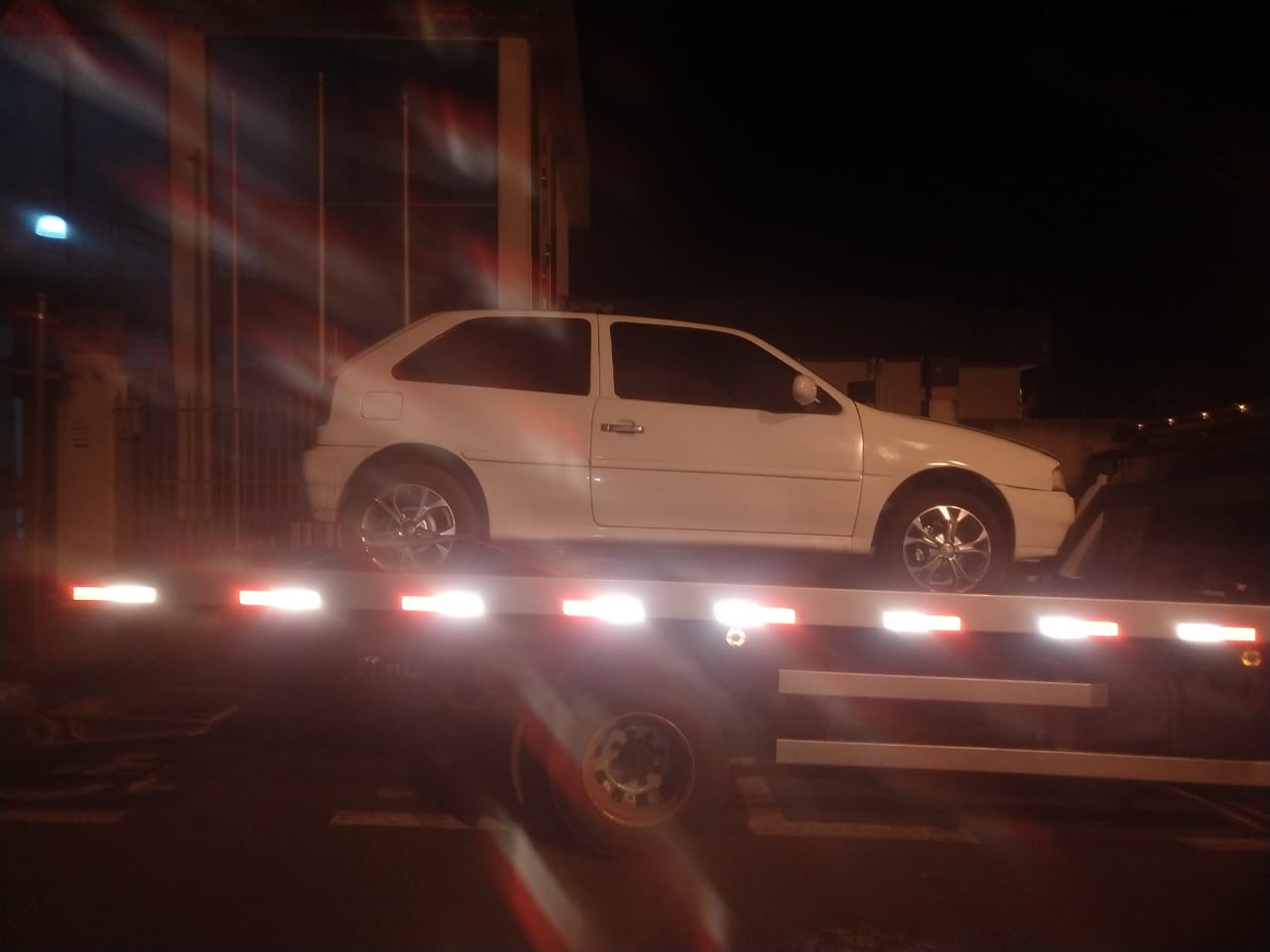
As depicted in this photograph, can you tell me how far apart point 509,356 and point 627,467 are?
984 millimetres

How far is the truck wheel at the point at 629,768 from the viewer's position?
5.03 meters

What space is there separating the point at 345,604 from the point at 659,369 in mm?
2227

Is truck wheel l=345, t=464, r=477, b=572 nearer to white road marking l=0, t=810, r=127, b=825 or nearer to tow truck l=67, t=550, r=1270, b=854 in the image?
tow truck l=67, t=550, r=1270, b=854

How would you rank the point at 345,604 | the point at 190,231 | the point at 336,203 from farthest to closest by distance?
the point at 336,203 → the point at 190,231 → the point at 345,604

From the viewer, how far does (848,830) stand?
18.2ft

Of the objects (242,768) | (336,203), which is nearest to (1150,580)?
(242,768)

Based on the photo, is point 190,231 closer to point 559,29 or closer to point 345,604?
point 559,29

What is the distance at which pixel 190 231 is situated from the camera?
11.0m

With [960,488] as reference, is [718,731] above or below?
below

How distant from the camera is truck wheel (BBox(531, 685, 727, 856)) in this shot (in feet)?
16.5

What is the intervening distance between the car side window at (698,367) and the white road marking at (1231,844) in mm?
3189

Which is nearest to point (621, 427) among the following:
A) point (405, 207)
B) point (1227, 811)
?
point (1227, 811)

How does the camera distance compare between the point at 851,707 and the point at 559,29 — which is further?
the point at 559,29

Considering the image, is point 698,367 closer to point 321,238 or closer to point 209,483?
point 209,483
